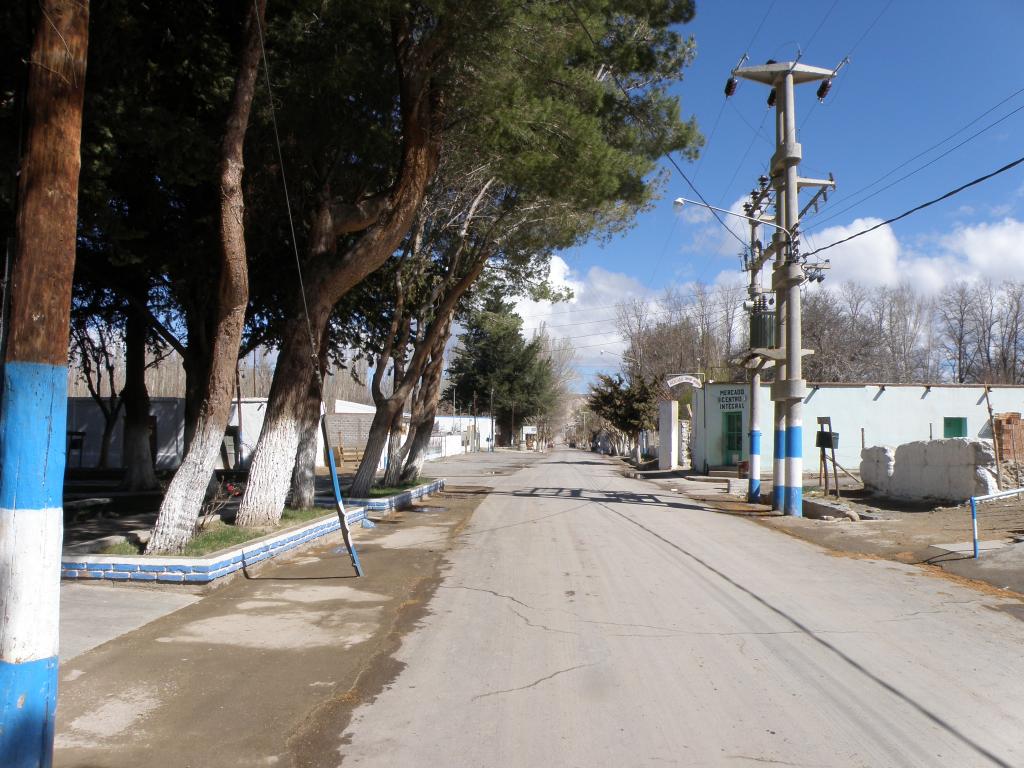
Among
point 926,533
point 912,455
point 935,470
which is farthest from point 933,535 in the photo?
point 912,455

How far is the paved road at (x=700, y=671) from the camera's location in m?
4.46

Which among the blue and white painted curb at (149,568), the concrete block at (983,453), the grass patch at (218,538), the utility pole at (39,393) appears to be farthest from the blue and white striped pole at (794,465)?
the utility pole at (39,393)

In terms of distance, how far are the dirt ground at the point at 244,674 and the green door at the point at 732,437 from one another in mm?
25935

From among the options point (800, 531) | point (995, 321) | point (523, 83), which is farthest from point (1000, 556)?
point (995, 321)

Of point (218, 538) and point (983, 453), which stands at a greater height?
point (983, 453)

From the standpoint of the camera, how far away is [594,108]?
14.9m

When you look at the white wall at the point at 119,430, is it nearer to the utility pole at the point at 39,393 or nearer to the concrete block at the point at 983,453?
the concrete block at the point at 983,453

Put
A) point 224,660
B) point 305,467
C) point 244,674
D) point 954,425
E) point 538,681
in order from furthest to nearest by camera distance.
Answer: point 954,425 → point 305,467 → point 224,660 → point 244,674 → point 538,681

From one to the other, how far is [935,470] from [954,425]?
15.6m

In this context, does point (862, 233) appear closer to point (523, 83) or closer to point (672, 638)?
point (523, 83)

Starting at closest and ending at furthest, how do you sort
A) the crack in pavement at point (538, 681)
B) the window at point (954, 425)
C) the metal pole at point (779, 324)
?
the crack in pavement at point (538, 681), the metal pole at point (779, 324), the window at point (954, 425)

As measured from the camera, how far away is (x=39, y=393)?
3.99 metres

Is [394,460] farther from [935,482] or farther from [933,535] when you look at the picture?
[933,535]

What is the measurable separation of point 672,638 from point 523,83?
29.9 feet
